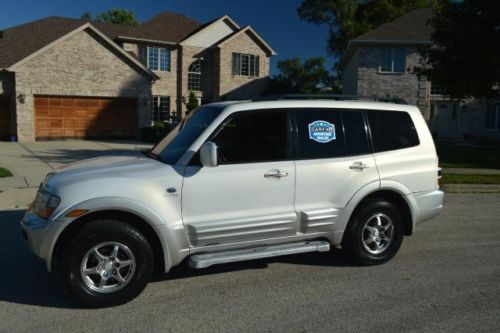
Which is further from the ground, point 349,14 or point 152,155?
point 349,14

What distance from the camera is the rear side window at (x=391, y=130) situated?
19.4 ft

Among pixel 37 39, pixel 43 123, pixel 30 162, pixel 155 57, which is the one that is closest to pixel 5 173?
pixel 30 162

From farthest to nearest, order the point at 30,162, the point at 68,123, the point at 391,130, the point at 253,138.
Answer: the point at 68,123 → the point at 30,162 → the point at 391,130 → the point at 253,138

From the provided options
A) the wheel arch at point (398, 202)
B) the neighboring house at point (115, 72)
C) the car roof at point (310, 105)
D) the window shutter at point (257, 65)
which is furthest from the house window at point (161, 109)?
the wheel arch at point (398, 202)

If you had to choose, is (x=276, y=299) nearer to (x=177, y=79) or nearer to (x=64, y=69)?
(x=64, y=69)

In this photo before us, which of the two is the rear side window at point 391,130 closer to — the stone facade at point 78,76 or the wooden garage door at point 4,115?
the stone facade at point 78,76

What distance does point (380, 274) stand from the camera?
5559 millimetres

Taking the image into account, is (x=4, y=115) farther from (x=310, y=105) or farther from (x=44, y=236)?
(x=310, y=105)

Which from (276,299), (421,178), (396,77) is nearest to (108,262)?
(276,299)

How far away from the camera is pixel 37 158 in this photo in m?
17.2

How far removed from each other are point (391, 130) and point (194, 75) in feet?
93.8

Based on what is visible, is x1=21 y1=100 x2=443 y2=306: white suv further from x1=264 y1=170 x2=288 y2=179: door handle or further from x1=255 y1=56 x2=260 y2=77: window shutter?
x1=255 y1=56 x2=260 y2=77: window shutter

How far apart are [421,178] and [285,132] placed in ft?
6.30

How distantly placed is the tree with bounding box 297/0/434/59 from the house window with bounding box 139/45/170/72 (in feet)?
71.9
